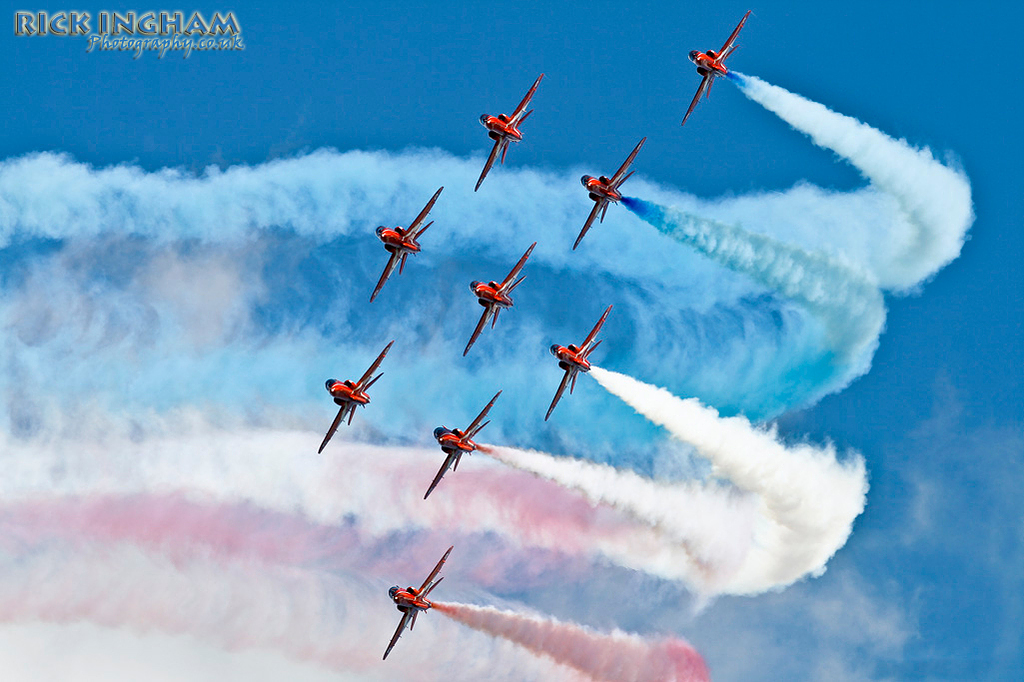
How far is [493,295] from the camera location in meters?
Answer: 90.8

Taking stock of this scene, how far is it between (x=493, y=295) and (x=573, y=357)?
5.60 m

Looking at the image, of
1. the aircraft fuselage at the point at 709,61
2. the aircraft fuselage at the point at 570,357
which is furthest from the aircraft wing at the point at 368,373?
the aircraft fuselage at the point at 709,61

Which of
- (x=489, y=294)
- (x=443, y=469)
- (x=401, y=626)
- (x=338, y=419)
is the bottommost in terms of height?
(x=401, y=626)

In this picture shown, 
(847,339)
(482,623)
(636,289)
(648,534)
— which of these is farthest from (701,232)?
(482,623)

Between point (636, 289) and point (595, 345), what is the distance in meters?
6.44

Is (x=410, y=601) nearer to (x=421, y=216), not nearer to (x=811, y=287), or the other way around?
A: (x=421, y=216)

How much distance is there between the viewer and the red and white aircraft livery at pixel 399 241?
9112cm

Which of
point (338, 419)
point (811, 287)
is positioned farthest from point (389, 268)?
point (811, 287)

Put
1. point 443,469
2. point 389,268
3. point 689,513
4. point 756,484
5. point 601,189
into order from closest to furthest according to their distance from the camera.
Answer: point 443,469 < point 389,268 < point 601,189 < point 756,484 < point 689,513

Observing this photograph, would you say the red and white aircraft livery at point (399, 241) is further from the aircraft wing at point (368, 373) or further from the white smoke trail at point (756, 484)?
the white smoke trail at point (756, 484)

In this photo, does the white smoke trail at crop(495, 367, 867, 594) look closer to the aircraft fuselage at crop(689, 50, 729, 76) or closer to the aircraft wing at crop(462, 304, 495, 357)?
the aircraft wing at crop(462, 304, 495, 357)

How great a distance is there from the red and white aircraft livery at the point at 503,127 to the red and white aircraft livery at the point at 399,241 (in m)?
3.92

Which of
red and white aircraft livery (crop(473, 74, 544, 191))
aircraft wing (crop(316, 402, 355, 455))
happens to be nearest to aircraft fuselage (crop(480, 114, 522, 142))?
red and white aircraft livery (crop(473, 74, 544, 191))

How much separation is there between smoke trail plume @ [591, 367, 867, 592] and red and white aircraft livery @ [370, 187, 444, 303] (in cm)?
1239
